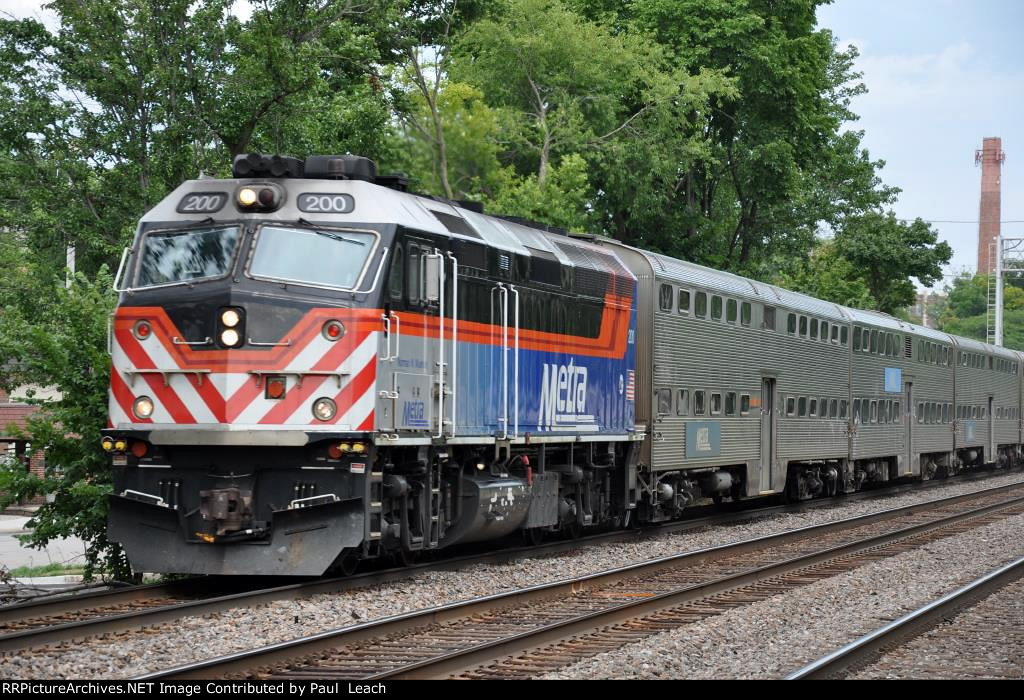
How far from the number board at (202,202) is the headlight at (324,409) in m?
2.26

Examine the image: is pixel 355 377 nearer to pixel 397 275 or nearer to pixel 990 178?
pixel 397 275

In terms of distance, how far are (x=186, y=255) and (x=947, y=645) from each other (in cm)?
770

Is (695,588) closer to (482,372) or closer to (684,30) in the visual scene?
(482,372)

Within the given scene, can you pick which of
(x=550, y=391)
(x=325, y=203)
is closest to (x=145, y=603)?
(x=325, y=203)

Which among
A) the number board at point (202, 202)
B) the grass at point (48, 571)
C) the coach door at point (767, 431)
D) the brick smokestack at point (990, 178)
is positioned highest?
the brick smokestack at point (990, 178)

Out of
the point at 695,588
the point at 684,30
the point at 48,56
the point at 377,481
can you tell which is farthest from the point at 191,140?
the point at 684,30

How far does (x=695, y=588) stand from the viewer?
42.0 feet

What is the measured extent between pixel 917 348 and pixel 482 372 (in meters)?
22.2

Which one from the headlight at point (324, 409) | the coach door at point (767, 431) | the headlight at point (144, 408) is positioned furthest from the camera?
the coach door at point (767, 431)

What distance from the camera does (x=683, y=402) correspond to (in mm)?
20109

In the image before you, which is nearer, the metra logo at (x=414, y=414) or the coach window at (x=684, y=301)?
the metra logo at (x=414, y=414)

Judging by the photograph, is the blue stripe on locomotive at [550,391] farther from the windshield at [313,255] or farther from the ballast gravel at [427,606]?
the windshield at [313,255]

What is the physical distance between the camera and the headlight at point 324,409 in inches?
458

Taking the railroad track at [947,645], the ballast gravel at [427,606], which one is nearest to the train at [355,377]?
the ballast gravel at [427,606]
